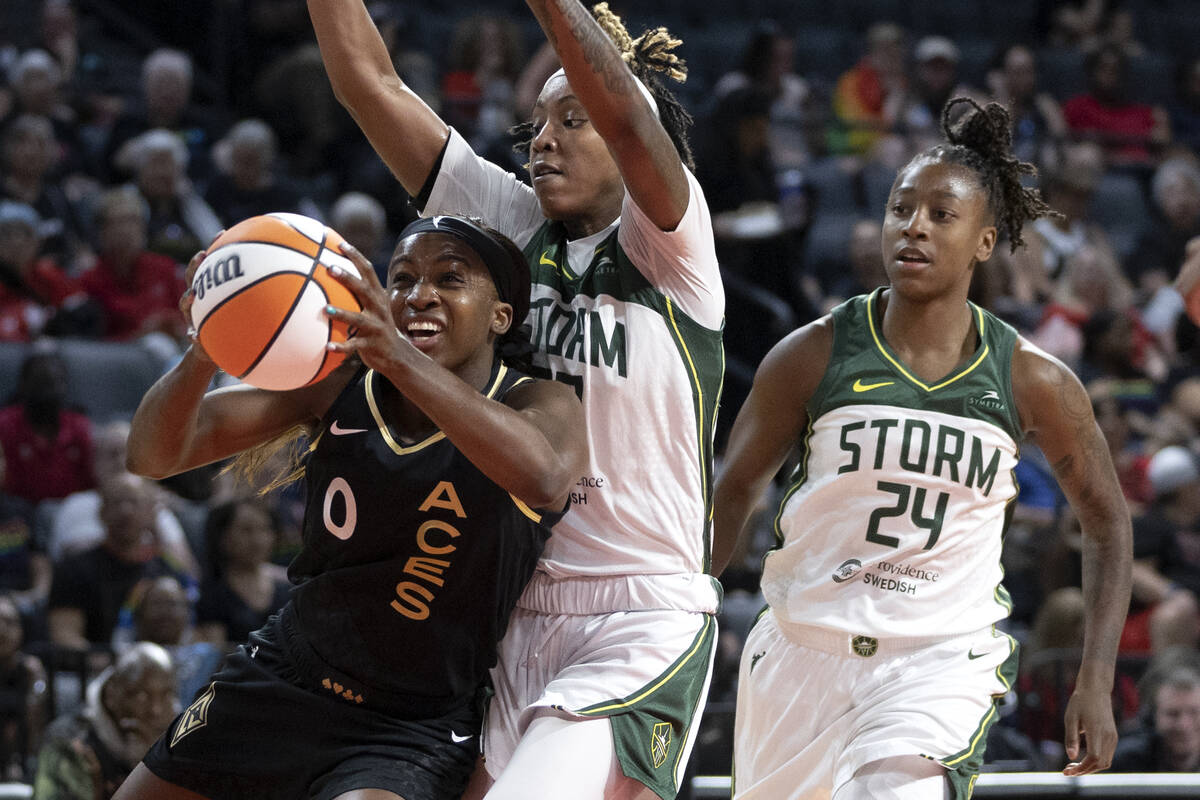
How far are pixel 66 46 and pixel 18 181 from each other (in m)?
1.67

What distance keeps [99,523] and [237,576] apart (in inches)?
34.1

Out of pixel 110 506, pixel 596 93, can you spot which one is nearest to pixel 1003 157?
pixel 596 93

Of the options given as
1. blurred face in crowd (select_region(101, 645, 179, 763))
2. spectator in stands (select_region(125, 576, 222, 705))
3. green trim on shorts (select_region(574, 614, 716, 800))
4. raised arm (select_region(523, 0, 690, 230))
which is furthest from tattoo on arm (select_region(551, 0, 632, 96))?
spectator in stands (select_region(125, 576, 222, 705))

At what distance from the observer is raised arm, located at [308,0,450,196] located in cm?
395

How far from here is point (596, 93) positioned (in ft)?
11.2

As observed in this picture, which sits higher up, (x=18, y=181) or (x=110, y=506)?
(x=18, y=181)

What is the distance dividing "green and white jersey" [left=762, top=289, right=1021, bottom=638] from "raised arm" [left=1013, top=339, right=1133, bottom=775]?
9 cm

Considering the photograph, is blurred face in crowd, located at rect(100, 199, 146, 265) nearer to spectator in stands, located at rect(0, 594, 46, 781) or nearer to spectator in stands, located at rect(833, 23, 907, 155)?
spectator in stands, located at rect(0, 594, 46, 781)

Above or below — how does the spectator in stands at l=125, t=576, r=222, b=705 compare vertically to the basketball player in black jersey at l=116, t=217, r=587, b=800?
below

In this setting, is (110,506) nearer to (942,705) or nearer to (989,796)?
(989,796)

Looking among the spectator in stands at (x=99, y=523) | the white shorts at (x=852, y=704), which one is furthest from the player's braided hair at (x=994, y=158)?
the spectator in stands at (x=99, y=523)

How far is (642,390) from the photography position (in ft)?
11.8

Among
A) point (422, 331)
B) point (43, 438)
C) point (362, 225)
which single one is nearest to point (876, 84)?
point (362, 225)

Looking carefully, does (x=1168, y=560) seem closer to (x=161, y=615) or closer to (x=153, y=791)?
(x=161, y=615)
